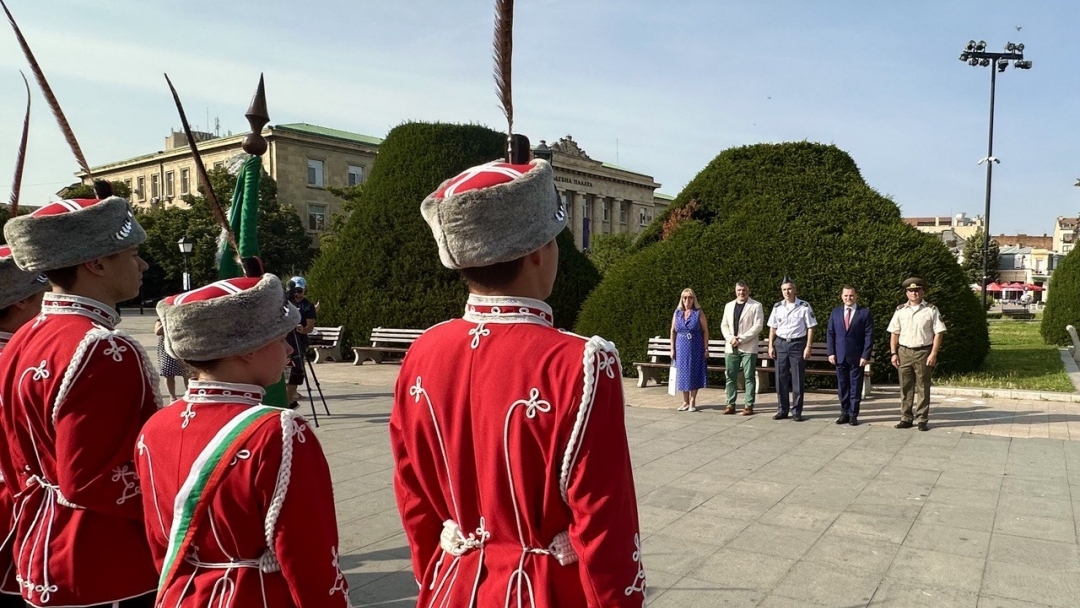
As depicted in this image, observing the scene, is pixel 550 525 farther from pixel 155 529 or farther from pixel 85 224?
pixel 85 224

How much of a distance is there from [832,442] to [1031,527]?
3102 millimetres

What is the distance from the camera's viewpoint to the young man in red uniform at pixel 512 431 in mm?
1710

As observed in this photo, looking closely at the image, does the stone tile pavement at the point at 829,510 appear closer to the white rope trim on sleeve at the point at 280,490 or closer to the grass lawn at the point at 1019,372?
the grass lawn at the point at 1019,372

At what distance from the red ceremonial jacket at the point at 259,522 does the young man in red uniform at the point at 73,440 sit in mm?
546

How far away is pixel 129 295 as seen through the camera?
301 centimetres

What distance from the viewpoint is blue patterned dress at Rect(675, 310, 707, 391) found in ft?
35.7

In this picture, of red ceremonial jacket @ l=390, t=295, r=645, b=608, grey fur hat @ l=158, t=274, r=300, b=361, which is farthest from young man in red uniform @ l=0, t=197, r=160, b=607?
red ceremonial jacket @ l=390, t=295, r=645, b=608

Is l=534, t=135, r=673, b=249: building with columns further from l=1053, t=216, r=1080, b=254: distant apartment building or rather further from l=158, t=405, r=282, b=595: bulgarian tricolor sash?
l=1053, t=216, r=1080, b=254: distant apartment building

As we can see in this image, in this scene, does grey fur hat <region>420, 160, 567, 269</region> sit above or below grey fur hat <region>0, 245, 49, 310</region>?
above

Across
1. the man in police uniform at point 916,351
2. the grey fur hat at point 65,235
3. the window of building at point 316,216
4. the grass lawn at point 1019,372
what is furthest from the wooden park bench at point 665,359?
the window of building at point 316,216

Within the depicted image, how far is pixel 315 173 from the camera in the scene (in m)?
52.4

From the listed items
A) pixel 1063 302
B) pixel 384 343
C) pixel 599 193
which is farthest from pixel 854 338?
pixel 599 193

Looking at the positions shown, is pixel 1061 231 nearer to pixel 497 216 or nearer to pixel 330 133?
pixel 330 133

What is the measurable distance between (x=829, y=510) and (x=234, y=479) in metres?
5.34
